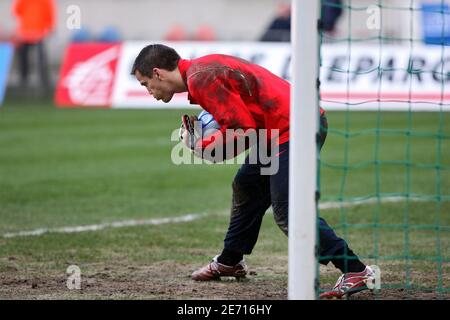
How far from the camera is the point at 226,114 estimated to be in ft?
20.0

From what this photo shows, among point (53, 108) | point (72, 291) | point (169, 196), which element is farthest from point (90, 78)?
point (72, 291)

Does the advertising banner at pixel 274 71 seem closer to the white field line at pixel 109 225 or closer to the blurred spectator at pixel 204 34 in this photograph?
the white field line at pixel 109 225

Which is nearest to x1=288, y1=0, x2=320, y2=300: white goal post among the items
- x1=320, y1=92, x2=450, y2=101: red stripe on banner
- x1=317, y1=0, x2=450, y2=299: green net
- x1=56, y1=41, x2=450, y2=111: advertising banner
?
x1=317, y1=0, x2=450, y2=299: green net

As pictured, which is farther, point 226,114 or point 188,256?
point 188,256

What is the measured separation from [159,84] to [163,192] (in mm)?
5174

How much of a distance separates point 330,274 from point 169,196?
4120mm

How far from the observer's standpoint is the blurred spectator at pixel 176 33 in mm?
30750

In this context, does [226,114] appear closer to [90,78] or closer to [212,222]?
[212,222]

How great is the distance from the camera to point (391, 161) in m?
12.0

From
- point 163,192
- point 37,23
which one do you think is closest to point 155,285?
point 163,192

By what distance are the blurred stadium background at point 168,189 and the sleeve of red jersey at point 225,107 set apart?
0.80m

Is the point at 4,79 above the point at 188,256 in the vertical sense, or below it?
above

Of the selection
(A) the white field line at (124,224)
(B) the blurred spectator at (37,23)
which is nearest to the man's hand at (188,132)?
(A) the white field line at (124,224)

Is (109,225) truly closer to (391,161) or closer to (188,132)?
(188,132)
